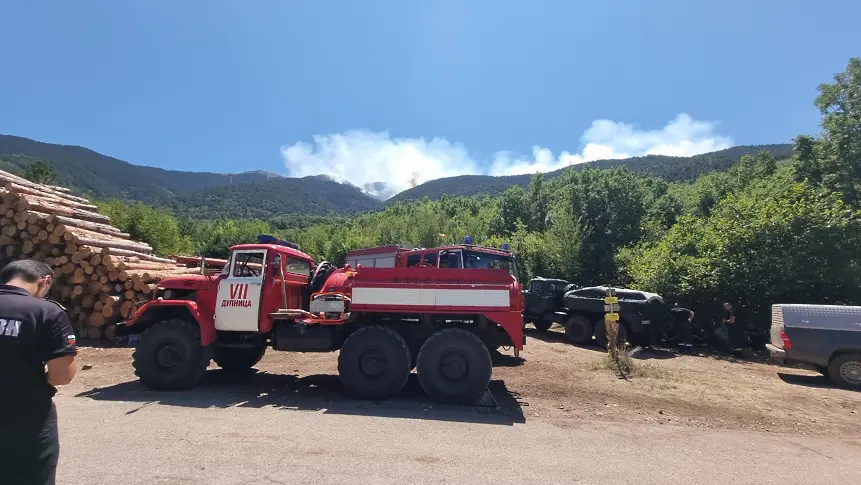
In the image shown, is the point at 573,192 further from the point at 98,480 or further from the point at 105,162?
the point at 105,162

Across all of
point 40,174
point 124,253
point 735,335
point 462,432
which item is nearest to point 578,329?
point 735,335

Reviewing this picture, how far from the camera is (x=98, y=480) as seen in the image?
4.50m

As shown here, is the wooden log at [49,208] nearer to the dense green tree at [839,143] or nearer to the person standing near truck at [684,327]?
the person standing near truck at [684,327]

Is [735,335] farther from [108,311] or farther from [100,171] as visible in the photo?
[100,171]

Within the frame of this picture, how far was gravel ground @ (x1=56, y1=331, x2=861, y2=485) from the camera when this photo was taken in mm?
4988

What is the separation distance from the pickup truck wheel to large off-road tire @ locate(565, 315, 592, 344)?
245 inches

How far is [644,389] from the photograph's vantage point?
362 inches

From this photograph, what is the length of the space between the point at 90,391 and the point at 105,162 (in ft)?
506

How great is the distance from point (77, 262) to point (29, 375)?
12376 millimetres

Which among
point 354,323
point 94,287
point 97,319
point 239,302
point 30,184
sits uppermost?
point 30,184

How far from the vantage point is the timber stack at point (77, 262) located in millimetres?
12484

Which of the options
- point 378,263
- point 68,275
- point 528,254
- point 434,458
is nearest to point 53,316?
point 434,458

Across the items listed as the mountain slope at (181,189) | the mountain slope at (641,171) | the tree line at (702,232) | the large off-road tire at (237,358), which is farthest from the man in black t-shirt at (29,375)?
the mountain slope at (181,189)

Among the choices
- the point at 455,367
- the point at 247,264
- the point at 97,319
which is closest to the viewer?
the point at 455,367
